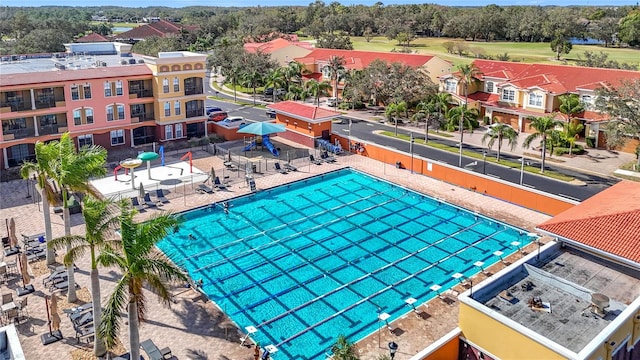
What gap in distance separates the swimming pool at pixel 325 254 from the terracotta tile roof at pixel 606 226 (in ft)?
20.0

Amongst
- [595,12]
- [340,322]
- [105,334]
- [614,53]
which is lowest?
[340,322]

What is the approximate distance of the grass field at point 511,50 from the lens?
91200mm

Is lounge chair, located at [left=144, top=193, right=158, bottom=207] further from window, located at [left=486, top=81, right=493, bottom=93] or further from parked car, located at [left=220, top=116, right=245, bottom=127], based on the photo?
window, located at [left=486, top=81, right=493, bottom=93]

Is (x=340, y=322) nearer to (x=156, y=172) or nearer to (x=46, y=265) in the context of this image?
(x=46, y=265)

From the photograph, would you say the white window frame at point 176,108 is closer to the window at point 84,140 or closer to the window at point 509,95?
the window at point 84,140

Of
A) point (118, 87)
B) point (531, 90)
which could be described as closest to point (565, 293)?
point (118, 87)

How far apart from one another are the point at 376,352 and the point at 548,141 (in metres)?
30.5

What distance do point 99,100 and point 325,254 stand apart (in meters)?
25.7

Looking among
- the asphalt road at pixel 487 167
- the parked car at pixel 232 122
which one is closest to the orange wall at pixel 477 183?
the asphalt road at pixel 487 167

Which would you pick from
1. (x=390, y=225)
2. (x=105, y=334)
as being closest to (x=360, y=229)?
(x=390, y=225)

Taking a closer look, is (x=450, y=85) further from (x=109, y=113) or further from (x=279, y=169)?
(x=109, y=113)

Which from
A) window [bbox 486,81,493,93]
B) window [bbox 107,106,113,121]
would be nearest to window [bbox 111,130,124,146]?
window [bbox 107,106,113,121]

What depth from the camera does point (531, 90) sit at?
171ft

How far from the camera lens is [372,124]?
57.3 meters
